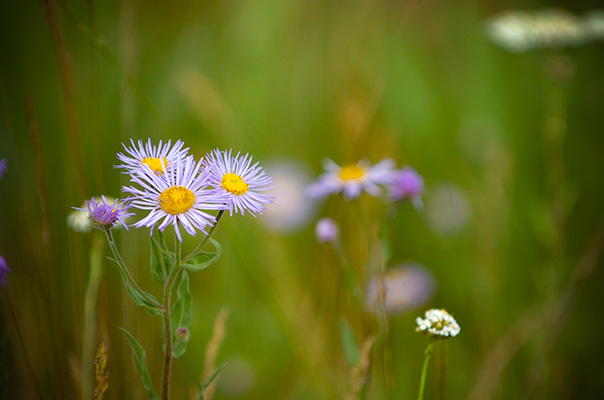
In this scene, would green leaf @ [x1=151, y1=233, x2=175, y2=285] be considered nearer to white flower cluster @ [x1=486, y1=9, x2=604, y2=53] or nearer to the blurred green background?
the blurred green background

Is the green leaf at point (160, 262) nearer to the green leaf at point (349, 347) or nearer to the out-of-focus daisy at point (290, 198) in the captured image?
the green leaf at point (349, 347)

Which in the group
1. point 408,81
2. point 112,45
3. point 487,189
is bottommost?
point 487,189

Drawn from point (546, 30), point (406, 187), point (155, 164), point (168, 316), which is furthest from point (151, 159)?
point (546, 30)

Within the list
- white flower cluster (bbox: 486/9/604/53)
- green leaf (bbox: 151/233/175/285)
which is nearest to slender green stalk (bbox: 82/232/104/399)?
green leaf (bbox: 151/233/175/285)

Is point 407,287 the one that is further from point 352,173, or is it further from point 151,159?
point 151,159

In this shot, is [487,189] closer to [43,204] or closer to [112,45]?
[43,204]

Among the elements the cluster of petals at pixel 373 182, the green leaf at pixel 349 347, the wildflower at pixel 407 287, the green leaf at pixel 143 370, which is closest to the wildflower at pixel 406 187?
the cluster of petals at pixel 373 182

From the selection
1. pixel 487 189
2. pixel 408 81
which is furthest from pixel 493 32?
pixel 487 189
